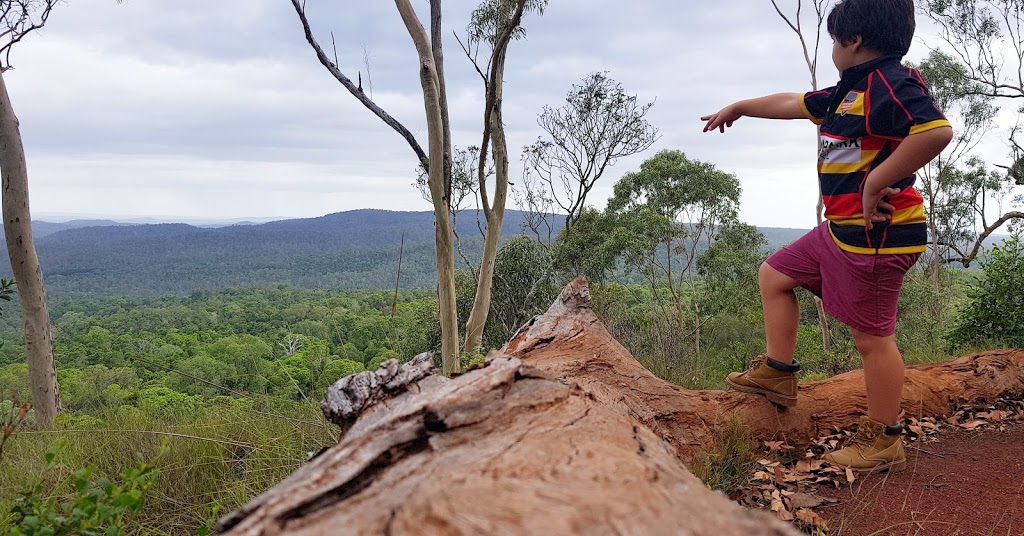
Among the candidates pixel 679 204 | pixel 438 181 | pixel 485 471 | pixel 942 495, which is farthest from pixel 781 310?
pixel 679 204

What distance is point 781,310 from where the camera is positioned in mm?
2406

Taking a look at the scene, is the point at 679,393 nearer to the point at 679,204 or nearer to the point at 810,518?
the point at 810,518

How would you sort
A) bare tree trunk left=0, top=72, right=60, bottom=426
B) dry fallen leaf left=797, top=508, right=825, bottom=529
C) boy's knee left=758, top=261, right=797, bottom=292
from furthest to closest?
bare tree trunk left=0, top=72, right=60, bottom=426 → boy's knee left=758, top=261, right=797, bottom=292 → dry fallen leaf left=797, top=508, right=825, bottom=529

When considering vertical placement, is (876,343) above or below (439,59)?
below

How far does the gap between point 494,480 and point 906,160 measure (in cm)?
170

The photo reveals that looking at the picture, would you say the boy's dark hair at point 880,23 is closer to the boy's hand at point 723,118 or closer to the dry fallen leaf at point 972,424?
the boy's hand at point 723,118

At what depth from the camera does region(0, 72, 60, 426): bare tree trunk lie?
4816 mm

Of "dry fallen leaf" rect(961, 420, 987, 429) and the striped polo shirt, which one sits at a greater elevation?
the striped polo shirt

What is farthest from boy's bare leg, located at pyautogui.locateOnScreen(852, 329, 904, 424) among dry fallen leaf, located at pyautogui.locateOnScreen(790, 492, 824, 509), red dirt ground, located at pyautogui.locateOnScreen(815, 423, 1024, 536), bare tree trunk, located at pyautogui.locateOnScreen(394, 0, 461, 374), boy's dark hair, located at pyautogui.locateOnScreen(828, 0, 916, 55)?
bare tree trunk, located at pyautogui.locateOnScreen(394, 0, 461, 374)

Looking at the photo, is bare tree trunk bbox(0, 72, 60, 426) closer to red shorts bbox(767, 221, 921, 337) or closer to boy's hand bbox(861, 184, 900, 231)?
red shorts bbox(767, 221, 921, 337)

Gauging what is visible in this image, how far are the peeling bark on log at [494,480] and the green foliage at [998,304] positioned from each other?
4341 millimetres

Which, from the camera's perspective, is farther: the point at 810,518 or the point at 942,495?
the point at 942,495

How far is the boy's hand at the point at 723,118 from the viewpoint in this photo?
2.53m

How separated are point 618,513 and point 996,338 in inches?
193
